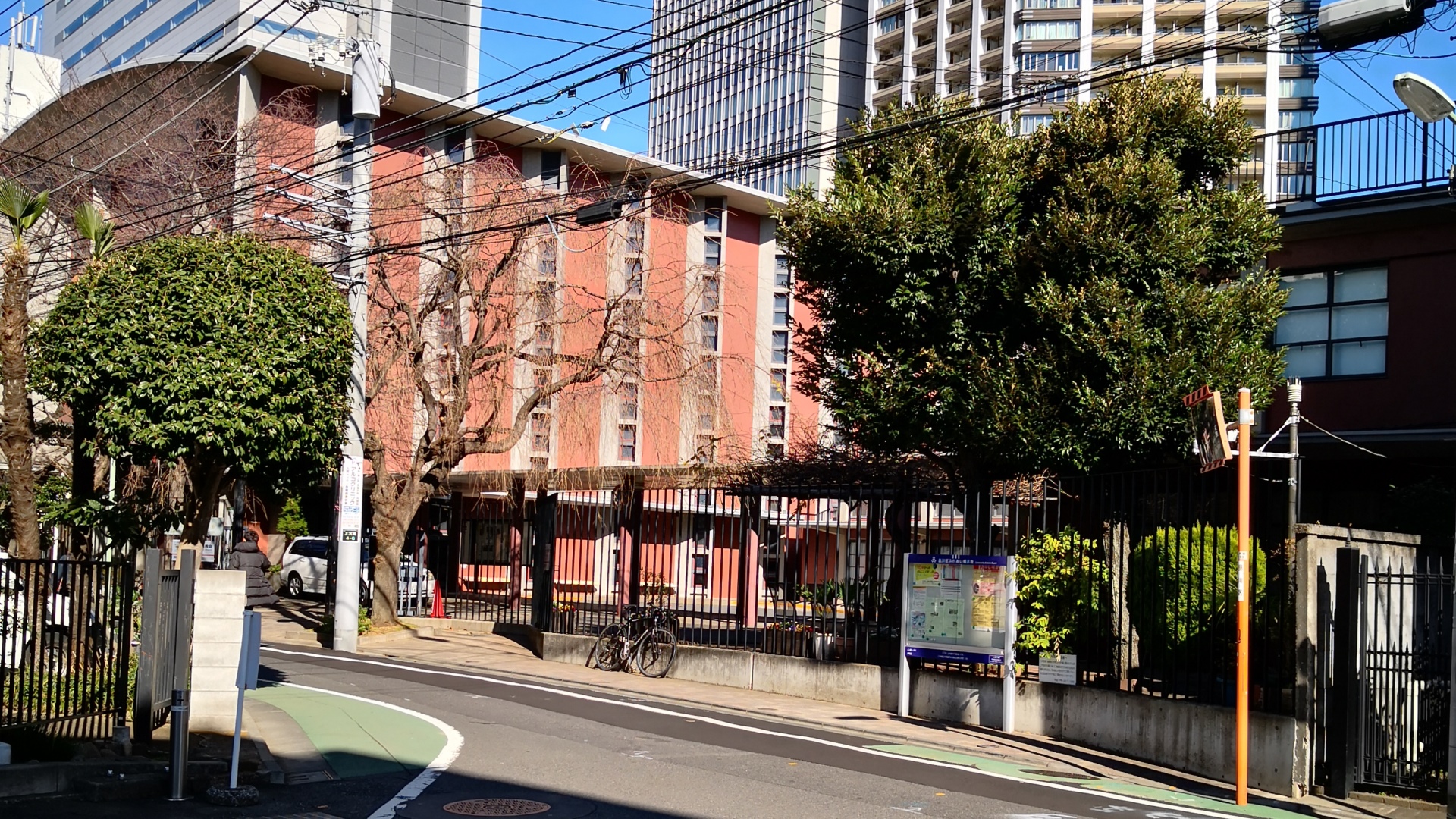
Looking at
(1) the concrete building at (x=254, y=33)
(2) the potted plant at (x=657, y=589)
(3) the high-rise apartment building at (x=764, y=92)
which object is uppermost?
(3) the high-rise apartment building at (x=764, y=92)

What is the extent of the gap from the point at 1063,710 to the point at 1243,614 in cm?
398

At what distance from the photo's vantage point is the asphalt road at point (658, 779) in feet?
32.6

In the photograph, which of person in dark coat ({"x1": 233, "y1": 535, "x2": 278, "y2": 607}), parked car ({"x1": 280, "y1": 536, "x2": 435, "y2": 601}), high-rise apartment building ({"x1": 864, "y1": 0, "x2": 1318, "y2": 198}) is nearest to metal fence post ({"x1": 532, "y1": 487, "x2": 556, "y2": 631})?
person in dark coat ({"x1": 233, "y1": 535, "x2": 278, "y2": 607})

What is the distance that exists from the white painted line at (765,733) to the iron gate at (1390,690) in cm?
172

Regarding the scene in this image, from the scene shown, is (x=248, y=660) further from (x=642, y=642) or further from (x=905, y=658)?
(x=642, y=642)

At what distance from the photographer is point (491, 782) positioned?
10883 mm

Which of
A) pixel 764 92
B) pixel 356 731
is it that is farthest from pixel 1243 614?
pixel 764 92

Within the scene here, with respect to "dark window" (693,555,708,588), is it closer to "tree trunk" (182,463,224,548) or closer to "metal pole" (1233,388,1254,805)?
"tree trunk" (182,463,224,548)

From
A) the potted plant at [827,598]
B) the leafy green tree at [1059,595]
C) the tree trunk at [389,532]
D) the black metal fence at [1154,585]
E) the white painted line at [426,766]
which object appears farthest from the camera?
the tree trunk at [389,532]

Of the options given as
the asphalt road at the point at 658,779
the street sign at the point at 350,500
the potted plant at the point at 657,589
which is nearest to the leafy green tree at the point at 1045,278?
the potted plant at the point at 657,589

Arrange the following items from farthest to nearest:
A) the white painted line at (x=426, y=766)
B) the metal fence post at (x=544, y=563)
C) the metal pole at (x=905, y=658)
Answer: the metal fence post at (x=544, y=563) → the metal pole at (x=905, y=658) → the white painted line at (x=426, y=766)

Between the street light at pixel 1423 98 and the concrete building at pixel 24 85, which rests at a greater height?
the concrete building at pixel 24 85

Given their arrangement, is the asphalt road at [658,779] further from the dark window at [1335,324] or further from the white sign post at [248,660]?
the dark window at [1335,324]

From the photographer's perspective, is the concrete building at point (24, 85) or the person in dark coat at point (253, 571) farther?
the concrete building at point (24, 85)
